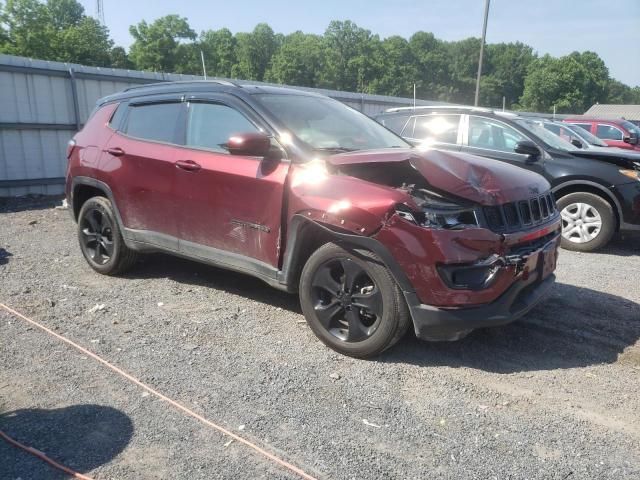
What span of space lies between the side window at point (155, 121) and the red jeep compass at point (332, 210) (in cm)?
1

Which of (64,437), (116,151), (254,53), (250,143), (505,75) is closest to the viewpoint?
(64,437)

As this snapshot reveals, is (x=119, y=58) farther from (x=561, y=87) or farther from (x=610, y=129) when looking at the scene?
(x=610, y=129)

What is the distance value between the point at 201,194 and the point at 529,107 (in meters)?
92.4

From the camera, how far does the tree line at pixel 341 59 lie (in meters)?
67.2

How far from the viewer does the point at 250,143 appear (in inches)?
140

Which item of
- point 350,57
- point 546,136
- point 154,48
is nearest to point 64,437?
point 546,136

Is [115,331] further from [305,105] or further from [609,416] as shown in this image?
[609,416]

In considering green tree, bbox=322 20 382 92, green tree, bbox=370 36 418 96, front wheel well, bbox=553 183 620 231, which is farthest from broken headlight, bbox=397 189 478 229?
green tree, bbox=322 20 382 92

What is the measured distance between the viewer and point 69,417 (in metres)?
2.78

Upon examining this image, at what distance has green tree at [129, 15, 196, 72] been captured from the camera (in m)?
72.6

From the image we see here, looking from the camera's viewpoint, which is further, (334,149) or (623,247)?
(623,247)

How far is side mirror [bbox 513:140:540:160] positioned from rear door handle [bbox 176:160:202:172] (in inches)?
172

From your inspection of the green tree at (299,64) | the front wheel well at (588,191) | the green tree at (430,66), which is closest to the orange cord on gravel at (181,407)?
the front wheel well at (588,191)

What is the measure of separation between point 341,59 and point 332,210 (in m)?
95.4
